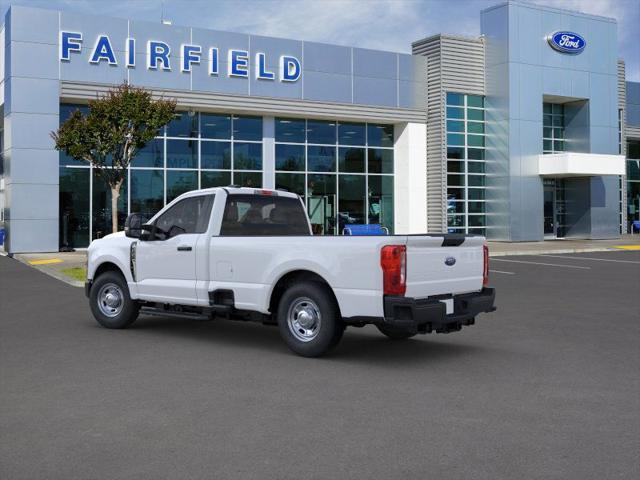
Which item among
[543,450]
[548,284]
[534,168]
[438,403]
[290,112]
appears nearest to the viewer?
[543,450]

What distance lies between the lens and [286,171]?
1215 inches

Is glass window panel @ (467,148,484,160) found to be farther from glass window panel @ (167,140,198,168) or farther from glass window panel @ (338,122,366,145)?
glass window panel @ (167,140,198,168)

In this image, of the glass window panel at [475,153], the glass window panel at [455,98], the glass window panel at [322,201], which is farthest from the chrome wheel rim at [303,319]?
the glass window panel at [475,153]

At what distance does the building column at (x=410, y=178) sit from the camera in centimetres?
3288

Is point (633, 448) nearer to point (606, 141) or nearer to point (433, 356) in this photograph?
point (433, 356)

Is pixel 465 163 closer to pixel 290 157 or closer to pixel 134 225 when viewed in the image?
pixel 290 157

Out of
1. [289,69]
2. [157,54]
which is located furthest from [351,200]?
[157,54]

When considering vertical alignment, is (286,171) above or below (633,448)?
above

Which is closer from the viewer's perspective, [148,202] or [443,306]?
[443,306]

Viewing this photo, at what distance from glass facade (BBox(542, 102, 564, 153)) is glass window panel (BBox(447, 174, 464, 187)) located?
4953mm

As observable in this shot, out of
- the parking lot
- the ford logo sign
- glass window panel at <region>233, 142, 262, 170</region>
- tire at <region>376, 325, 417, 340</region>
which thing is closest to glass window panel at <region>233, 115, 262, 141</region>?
glass window panel at <region>233, 142, 262, 170</region>

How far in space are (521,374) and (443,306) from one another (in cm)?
102

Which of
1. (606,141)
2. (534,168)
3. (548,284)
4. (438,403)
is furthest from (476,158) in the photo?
(438,403)

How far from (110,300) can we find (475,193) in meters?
25.6
